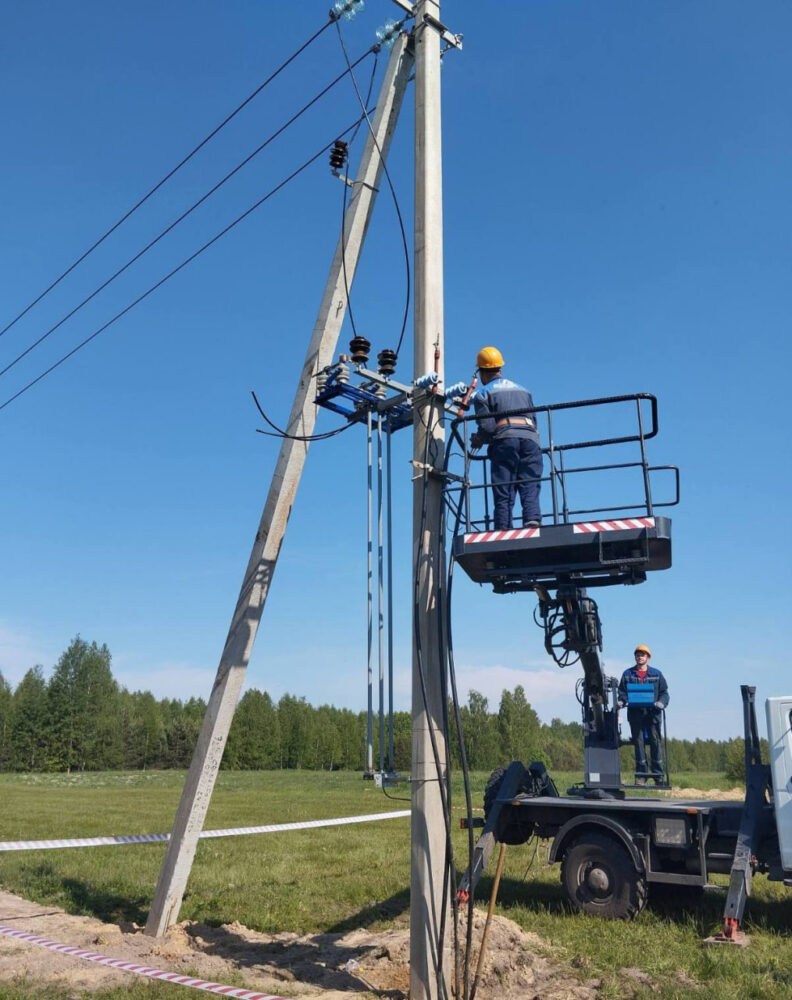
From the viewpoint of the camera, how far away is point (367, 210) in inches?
412

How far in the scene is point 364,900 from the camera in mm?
11164

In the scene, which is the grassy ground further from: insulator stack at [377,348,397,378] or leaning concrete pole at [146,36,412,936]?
insulator stack at [377,348,397,378]

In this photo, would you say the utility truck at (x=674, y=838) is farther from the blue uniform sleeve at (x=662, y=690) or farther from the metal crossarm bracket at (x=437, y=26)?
the metal crossarm bracket at (x=437, y=26)

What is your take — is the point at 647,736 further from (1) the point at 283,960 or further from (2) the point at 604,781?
(1) the point at 283,960

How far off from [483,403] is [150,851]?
37.6ft

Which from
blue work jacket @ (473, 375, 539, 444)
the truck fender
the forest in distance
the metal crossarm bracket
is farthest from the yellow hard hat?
the forest in distance

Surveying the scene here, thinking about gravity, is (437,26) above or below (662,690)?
above

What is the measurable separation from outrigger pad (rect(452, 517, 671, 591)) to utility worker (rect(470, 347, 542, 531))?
1.18 ft

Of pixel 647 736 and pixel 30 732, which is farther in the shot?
pixel 30 732

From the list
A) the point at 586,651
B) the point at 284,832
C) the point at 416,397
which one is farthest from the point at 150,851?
the point at 416,397

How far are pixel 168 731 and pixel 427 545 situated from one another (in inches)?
4415

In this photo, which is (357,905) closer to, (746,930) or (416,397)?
(746,930)

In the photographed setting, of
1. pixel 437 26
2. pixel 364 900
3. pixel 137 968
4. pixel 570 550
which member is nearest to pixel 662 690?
pixel 364 900

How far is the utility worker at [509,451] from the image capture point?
845 cm
